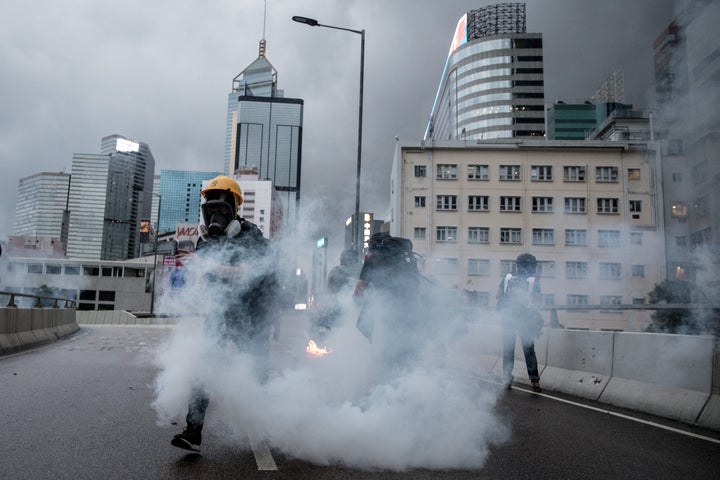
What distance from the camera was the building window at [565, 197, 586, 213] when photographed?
2036 inches

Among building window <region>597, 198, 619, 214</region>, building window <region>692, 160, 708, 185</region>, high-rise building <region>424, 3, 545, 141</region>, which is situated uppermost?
high-rise building <region>424, 3, 545, 141</region>

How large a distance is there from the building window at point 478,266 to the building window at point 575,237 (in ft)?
27.3

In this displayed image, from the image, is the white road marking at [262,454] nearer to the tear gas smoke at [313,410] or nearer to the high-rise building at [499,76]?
the tear gas smoke at [313,410]

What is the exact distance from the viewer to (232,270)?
3.91 meters

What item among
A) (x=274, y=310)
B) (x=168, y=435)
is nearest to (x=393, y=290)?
(x=274, y=310)

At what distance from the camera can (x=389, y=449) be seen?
371 centimetres

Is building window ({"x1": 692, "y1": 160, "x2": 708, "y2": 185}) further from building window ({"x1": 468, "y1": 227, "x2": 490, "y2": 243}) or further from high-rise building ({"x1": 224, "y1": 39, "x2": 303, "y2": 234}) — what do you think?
building window ({"x1": 468, "y1": 227, "x2": 490, "y2": 243})

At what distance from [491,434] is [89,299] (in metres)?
106

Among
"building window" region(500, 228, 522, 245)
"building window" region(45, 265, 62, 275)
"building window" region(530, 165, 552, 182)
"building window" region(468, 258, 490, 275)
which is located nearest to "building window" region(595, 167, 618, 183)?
"building window" region(530, 165, 552, 182)

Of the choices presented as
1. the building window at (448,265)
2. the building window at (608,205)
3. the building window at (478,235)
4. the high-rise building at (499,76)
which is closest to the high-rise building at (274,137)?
the building window at (448,265)

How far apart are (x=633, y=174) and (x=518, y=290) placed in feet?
152

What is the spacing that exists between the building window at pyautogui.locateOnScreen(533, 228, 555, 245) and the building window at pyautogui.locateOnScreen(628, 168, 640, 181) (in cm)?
854

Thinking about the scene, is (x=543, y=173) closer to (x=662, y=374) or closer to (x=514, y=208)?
(x=514, y=208)

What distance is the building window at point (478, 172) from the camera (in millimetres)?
52531
